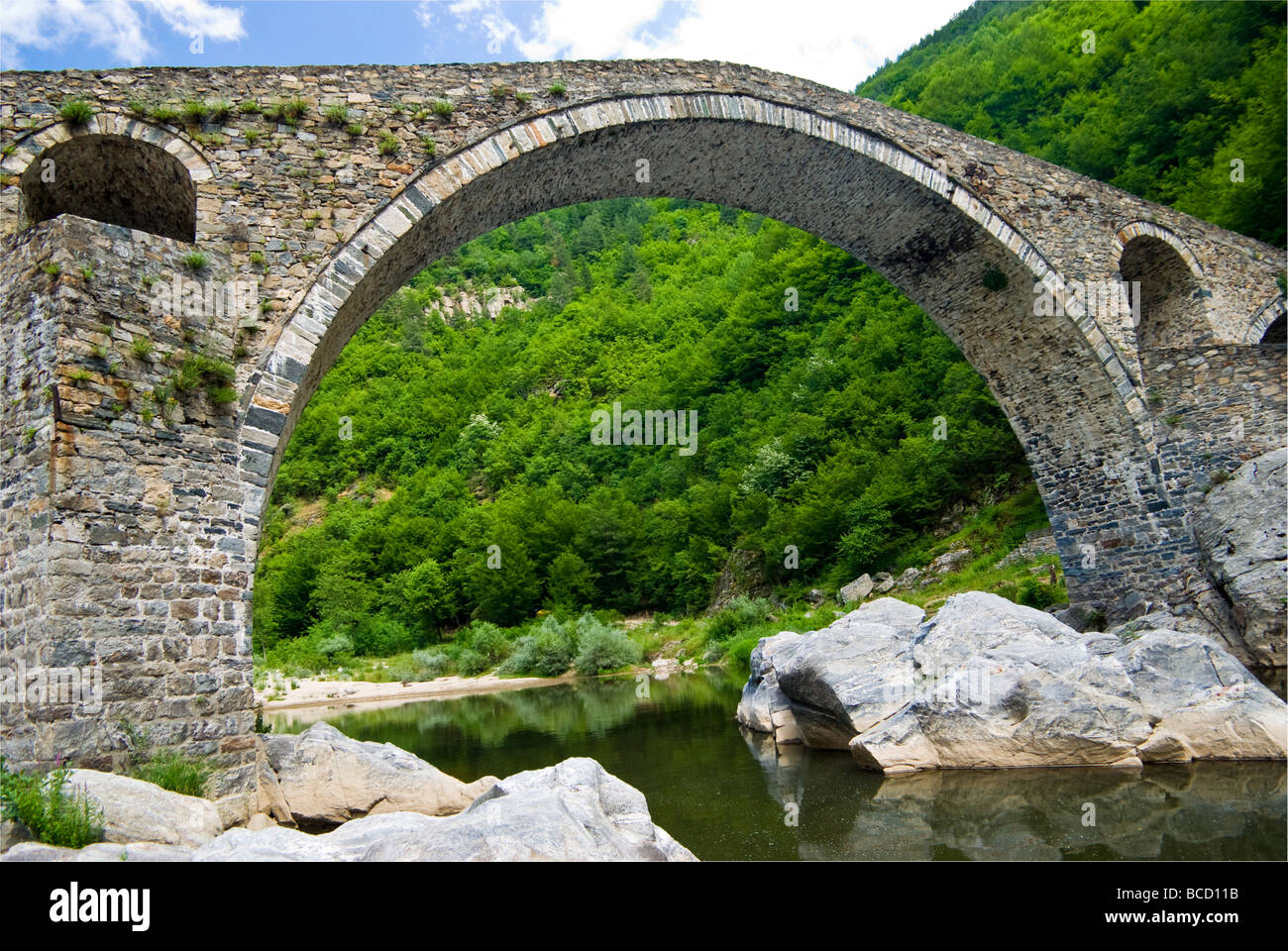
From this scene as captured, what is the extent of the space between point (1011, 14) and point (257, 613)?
4556 centimetres

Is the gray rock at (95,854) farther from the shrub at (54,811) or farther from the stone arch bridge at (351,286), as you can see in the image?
the stone arch bridge at (351,286)

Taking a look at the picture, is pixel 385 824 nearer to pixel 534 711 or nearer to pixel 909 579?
pixel 534 711

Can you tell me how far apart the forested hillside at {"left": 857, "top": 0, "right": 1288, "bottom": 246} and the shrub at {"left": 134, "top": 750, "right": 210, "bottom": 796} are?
18.5m

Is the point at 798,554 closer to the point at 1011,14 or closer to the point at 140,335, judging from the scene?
the point at 140,335

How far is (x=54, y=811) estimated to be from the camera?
395 cm

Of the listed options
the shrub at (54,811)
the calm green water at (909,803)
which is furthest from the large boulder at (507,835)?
the calm green water at (909,803)

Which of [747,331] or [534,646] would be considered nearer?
[534,646]

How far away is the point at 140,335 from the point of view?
573 cm

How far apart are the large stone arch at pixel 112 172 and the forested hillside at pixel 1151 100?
57.0 feet

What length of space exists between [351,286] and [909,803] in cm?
A: 603

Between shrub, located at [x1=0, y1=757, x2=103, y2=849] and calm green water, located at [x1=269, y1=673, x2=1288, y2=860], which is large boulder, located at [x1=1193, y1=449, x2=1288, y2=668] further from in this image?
shrub, located at [x1=0, y1=757, x2=103, y2=849]

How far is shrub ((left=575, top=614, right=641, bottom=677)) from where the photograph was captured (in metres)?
21.5

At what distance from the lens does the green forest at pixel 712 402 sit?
19.4m
